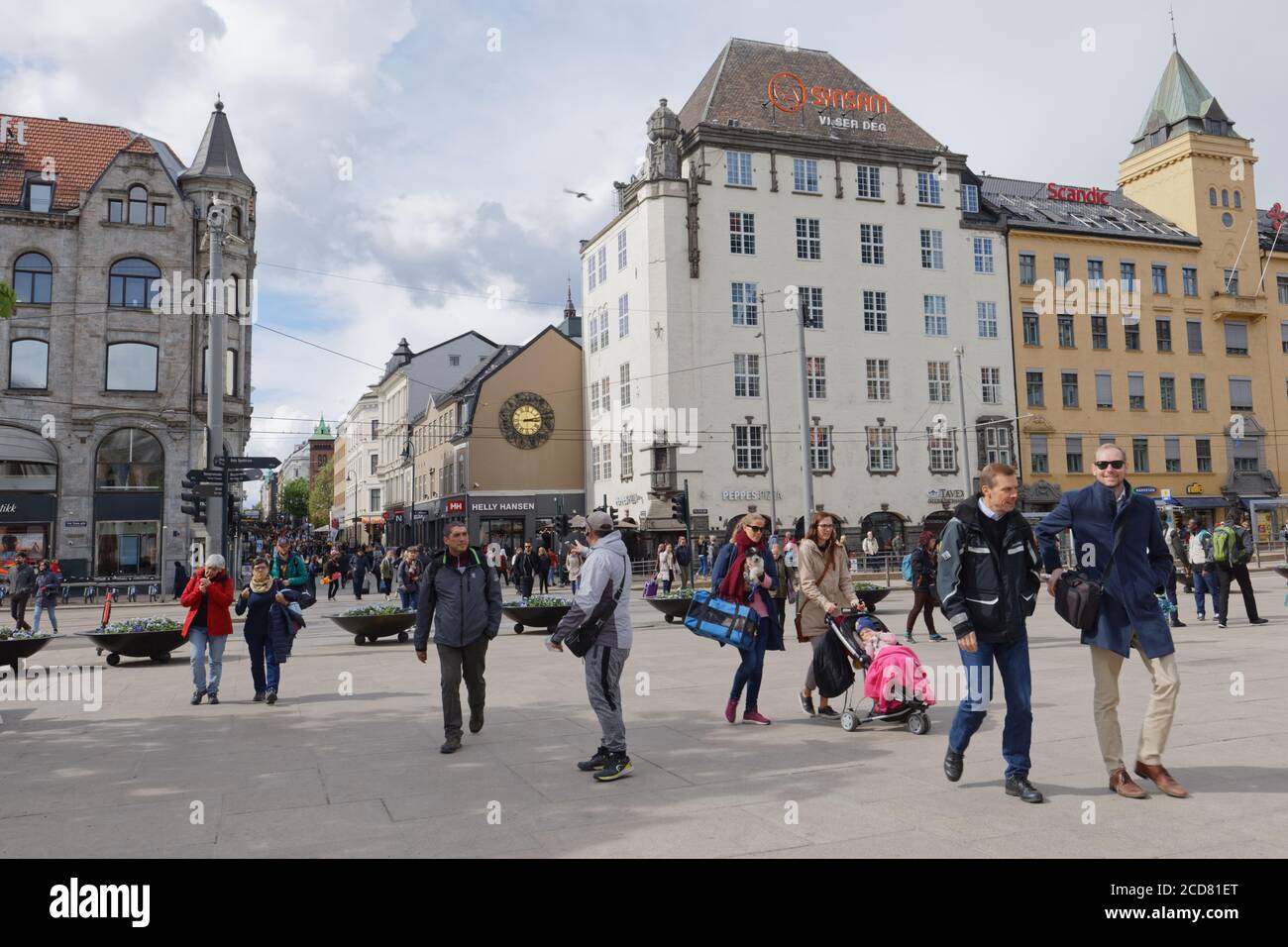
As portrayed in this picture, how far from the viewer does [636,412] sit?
151 feet

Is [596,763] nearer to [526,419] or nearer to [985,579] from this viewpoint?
[985,579]

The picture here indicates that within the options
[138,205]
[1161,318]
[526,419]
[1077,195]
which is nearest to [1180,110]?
[1077,195]

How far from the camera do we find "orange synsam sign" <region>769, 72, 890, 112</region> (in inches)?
1893

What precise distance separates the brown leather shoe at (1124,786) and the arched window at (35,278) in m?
41.6

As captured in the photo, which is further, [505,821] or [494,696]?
[494,696]

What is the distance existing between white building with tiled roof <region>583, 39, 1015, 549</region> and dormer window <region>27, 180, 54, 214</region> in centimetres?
2402

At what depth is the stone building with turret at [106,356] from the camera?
120 feet

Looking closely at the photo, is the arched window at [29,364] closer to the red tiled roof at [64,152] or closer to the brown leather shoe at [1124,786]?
the red tiled roof at [64,152]

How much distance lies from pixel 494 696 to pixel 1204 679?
7531mm

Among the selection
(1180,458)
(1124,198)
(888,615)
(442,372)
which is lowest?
(888,615)

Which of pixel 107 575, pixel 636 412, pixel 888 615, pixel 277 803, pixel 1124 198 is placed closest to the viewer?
pixel 277 803

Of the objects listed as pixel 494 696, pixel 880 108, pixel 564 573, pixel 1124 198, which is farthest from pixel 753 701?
pixel 1124 198

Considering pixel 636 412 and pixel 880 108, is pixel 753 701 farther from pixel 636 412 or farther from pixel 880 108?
pixel 880 108

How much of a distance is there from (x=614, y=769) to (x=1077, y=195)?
5741 cm
